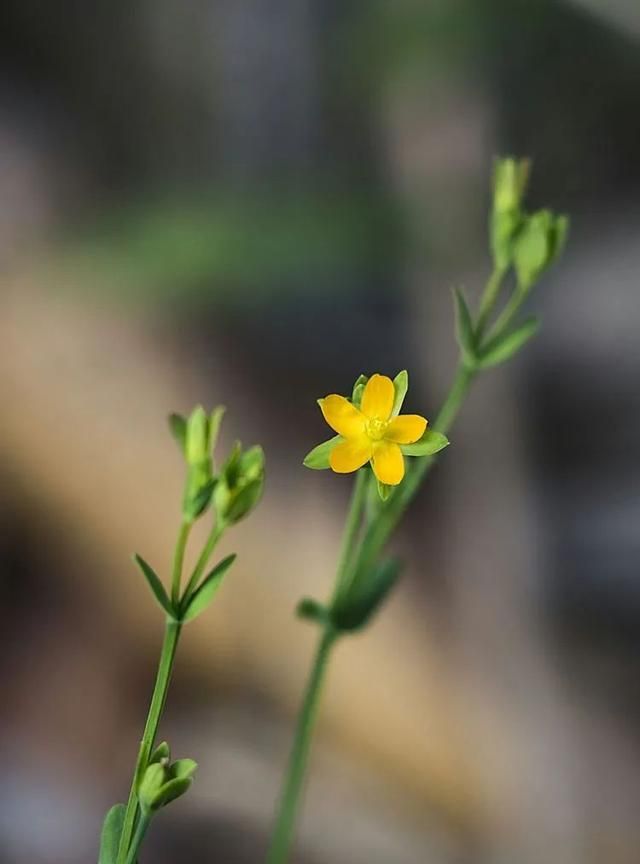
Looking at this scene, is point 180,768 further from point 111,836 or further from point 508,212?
point 508,212

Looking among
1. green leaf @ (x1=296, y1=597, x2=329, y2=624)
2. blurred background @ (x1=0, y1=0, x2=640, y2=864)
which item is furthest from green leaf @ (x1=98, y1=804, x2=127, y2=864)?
blurred background @ (x1=0, y1=0, x2=640, y2=864)

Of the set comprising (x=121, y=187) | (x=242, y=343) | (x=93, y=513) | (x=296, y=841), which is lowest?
(x=296, y=841)

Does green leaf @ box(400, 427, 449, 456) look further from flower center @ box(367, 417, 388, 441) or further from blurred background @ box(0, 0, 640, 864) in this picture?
blurred background @ box(0, 0, 640, 864)

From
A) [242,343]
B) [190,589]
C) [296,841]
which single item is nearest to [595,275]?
[242,343]

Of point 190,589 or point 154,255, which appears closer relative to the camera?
point 190,589

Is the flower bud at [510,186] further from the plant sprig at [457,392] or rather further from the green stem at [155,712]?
the green stem at [155,712]

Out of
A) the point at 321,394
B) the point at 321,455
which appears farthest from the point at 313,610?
the point at 321,394

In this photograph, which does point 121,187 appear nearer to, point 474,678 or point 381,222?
point 381,222

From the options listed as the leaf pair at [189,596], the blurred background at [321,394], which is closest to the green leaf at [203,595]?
the leaf pair at [189,596]
